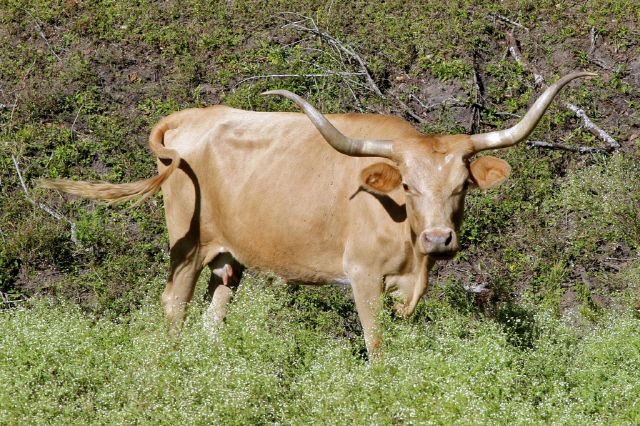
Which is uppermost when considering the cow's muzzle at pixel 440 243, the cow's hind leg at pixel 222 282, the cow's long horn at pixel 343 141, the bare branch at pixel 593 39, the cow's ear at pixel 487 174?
the cow's long horn at pixel 343 141

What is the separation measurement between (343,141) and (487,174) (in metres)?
1.21

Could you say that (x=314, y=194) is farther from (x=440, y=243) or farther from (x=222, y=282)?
(x=222, y=282)

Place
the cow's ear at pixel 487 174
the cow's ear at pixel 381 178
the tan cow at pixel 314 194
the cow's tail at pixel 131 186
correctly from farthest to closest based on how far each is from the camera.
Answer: the cow's tail at pixel 131 186
the cow's ear at pixel 487 174
the cow's ear at pixel 381 178
the tan cow at pixel 314 194

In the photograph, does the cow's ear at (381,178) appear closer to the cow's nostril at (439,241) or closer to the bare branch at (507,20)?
the cow's nostril at (439,241)

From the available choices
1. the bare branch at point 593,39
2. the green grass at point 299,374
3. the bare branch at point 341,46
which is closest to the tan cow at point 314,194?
the green grass at point 299,374

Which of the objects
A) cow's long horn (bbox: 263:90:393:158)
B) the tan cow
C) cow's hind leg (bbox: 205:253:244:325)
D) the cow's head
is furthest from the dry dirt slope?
cow's long horn (bbox: 263:90:393:158)

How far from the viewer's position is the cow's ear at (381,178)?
5629mm

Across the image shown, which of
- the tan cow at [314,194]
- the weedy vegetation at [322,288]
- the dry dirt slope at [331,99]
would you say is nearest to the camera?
the weedy vegetation at [322,288]

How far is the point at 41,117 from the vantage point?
9758 mm

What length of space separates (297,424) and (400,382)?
2.42ft

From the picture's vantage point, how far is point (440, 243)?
17.0 feet

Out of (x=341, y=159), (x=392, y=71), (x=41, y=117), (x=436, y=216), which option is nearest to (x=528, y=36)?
(x=392, y=71)

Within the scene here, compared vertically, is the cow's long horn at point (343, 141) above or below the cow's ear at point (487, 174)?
above

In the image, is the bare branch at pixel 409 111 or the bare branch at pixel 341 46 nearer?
the bare branch at pixel 409 111
